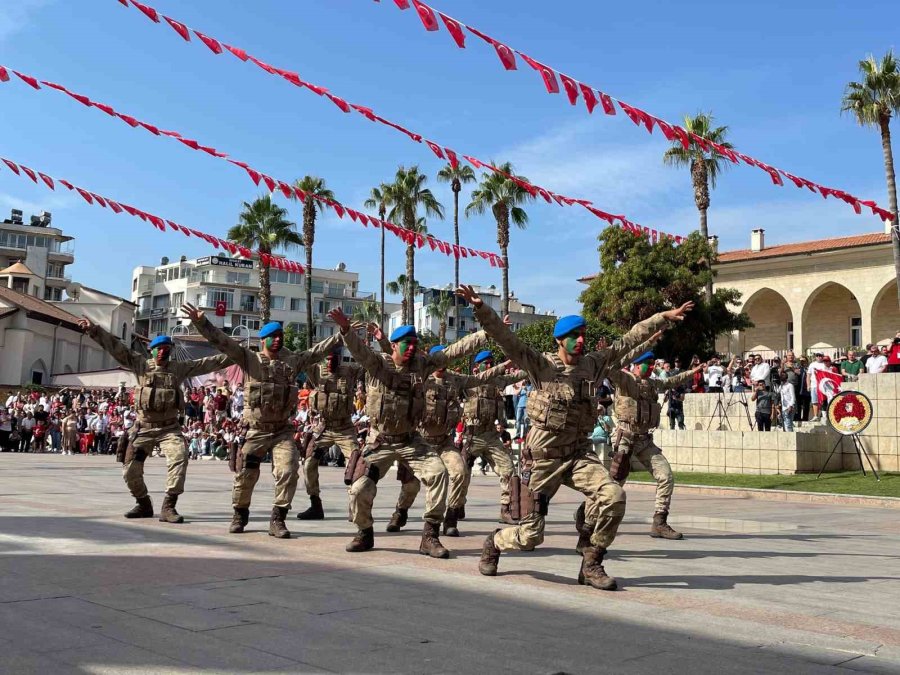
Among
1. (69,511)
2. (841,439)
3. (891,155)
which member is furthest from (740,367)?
(69,511)

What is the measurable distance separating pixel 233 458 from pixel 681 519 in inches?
250

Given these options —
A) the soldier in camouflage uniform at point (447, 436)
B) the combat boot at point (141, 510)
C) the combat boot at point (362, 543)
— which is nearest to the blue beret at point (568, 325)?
the soldier in camouflage uniform at point (447, 436)

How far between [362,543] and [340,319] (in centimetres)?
223

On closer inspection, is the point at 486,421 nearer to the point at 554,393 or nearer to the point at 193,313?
the point at 193,313

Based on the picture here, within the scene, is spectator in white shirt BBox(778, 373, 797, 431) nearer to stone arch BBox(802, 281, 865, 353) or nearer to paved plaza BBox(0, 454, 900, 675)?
paved plaza BBox(0, 454, 900, 675)

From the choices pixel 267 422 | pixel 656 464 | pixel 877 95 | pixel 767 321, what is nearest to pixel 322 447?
pixel 267 422

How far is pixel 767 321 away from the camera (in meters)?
53.2

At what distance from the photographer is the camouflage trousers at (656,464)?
1026cm

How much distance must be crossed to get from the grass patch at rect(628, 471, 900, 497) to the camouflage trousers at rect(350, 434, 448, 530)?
10.9m

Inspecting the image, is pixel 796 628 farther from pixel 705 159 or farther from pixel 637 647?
pixel 705 159

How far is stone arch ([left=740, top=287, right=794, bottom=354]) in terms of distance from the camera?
52625 millimetres

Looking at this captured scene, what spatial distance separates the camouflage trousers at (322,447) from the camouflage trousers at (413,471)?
281 centimetres

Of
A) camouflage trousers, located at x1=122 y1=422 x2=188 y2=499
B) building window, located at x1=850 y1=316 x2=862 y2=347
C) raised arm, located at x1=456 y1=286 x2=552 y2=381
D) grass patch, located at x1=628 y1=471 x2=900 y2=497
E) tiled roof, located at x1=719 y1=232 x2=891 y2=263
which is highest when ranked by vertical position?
tiled roof, located at x1=719 y1=232 x2=891 y2=263

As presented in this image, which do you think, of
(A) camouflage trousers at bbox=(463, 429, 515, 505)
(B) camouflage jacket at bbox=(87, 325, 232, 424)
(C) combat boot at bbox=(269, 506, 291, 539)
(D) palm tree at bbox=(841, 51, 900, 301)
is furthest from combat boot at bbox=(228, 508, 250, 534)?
(D) palm tree at bbox=(841, 51, 900, 301)
